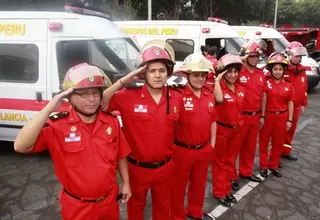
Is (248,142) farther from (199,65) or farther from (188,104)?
(199,65)

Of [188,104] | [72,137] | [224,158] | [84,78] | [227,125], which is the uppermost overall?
[84,78]

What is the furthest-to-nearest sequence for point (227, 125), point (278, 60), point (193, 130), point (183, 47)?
point (183, 47) → point (278, 60) → point (227, 125) → point (193, 130)

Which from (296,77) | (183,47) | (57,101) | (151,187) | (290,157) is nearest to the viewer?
(57,101)

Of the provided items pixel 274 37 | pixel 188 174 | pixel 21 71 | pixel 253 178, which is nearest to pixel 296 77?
pixel 253 178

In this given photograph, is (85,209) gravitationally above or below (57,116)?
below

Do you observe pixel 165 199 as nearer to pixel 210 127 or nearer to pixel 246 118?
pixel 210 127

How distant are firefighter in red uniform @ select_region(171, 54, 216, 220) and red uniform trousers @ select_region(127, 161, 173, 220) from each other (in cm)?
29

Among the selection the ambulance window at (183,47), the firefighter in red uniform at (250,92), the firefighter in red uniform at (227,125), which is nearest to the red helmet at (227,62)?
the firefighter in red uniform at (227,125)

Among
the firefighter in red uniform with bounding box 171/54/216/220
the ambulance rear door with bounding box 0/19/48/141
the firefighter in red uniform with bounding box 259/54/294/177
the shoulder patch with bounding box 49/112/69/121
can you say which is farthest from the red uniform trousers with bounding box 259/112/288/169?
the ambulance rear door with bounding box 0/19/48/141

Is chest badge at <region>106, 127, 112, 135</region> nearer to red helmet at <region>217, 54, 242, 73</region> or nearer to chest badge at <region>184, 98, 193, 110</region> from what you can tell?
chest badge at <region>184, 98, 193, 110</region>

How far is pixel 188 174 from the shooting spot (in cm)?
315

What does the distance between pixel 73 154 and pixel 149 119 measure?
76 cm

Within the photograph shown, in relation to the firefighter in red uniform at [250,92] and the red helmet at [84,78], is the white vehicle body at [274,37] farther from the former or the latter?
the red helmet at [84,78]

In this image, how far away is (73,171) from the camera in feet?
6.98
